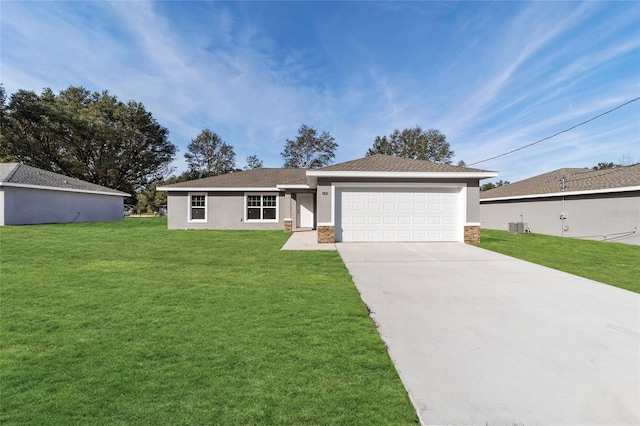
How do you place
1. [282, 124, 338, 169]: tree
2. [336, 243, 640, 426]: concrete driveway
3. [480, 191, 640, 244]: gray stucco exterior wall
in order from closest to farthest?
[336, 243, 640, 426]: concrete driveway → [480, 191, 640, 244]: gray stucco exterior wall → [282, 124, 338, 169]: tree

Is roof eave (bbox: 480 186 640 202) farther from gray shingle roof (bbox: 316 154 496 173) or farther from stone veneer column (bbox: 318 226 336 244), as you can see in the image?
stone veneer column (bbox: 318 226 336 244)

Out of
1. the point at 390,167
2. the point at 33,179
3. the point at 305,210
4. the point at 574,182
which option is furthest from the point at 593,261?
the point at 33,179

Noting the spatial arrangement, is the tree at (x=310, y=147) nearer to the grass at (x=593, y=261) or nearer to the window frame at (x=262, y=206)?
the window frame at (x=262, y=206)

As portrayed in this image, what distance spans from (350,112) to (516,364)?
2263 centimetres

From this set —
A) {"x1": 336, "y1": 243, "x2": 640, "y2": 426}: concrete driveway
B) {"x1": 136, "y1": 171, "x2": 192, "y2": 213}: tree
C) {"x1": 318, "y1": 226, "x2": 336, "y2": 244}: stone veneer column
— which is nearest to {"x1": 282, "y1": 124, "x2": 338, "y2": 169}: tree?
{"x1": 136, "y1": 171, "x2": 192, "y2": 213}: tree

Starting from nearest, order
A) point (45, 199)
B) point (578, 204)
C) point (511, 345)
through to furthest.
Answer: point (511, 345), point (578, 204), point (45, 199)

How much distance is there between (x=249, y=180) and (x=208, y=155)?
1336 inches

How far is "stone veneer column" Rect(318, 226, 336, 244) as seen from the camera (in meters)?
11.3

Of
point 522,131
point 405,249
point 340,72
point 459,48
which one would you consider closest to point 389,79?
point 340,72

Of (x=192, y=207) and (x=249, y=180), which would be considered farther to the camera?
(x=249, y=180)

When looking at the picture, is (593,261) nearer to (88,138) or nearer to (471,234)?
(471,234)

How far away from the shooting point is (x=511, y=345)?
3189 mm

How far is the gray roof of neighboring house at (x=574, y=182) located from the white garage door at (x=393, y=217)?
934cm

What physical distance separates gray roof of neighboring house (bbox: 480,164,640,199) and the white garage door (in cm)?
934
